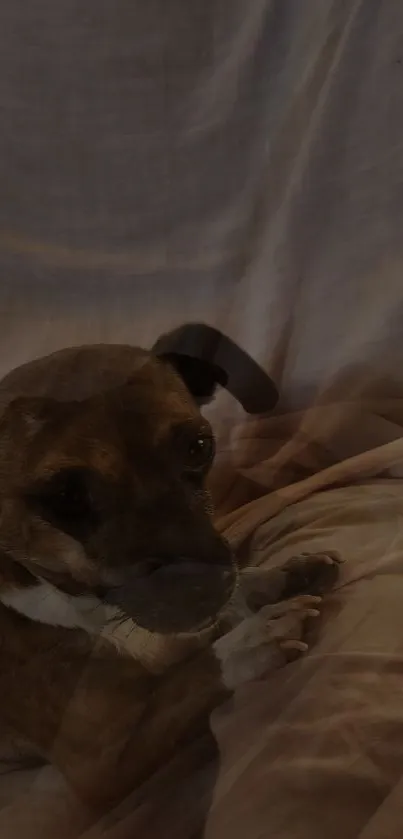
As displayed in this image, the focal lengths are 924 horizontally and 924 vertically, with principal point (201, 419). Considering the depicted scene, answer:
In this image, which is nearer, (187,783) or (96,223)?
(187,783)

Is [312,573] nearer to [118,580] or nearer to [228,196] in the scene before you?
[118,580]

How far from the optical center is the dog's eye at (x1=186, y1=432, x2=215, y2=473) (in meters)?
0.71

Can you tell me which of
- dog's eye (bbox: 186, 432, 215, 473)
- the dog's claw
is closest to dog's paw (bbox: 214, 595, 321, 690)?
the dog's claw

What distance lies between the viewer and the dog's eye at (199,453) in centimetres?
71

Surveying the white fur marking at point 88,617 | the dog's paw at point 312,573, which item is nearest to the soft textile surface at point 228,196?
the dog's paw at point 312,573

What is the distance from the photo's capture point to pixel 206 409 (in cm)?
78

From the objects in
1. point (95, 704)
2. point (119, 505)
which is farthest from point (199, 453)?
point (95, 704)

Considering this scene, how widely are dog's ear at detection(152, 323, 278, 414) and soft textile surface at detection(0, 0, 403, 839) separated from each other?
0.05 feet

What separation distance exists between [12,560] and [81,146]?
1.24ft

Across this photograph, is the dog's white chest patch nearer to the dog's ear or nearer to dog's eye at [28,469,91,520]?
dog's eye at [28,469,91,520]

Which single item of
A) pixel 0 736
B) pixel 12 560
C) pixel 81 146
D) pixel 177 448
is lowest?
pixel 0 736

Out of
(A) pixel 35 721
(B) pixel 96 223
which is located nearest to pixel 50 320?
(B) pixel 96 223

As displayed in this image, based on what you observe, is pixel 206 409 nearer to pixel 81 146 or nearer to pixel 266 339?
pixel 266 339

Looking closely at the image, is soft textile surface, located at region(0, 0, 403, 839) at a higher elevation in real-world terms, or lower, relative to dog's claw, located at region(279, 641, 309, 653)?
higher
